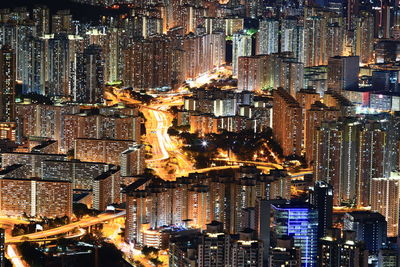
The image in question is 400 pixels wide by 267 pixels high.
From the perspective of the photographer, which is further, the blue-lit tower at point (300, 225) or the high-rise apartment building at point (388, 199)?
the high-rise apartment building at point (388, 199)

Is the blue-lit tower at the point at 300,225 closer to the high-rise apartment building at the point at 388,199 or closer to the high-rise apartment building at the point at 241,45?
the high-rise apartment building at the point at 388,199

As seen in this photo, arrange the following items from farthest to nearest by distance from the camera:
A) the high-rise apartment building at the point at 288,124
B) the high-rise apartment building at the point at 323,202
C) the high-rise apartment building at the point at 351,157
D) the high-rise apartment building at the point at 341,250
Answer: the high-rise apartment building at the point at 288,124 → the high-rise apartment building at the point at 351,157 → the high-rise apartment building at the point at 323,202 → the high-rise apartment building at the point at 341,250

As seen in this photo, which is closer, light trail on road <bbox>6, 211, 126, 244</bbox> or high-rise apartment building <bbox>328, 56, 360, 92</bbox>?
light trail on road <bbox>6, 211, 126, 244</bbox>

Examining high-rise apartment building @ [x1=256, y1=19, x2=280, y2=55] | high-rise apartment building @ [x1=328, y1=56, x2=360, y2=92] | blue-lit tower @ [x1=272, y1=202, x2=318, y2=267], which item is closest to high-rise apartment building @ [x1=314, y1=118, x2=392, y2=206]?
blue-lit tower @ [x1=272, y1=202, x2=318, y2=267]

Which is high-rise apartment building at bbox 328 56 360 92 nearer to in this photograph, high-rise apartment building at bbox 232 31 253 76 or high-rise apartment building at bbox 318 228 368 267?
high-rise apartment building at bbox 232 31 253 76

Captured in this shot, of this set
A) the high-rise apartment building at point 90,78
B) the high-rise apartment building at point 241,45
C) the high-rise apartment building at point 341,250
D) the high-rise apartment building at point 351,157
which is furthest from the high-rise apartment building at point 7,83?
the high-rise apartment building at point 341,250

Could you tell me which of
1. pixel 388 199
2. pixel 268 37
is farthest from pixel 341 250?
pixel 268 37

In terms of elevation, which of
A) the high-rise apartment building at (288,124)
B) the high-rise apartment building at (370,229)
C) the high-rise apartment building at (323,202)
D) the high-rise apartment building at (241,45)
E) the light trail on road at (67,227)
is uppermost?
the high-rise apartment building at (241,45)

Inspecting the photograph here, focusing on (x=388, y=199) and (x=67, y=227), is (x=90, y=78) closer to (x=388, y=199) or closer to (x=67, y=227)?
(x=67, y=227)

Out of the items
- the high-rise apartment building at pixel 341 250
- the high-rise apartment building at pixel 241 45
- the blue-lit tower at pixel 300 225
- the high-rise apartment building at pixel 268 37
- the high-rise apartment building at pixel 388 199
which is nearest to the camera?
the high-rise apartment building at pixel 341 250
